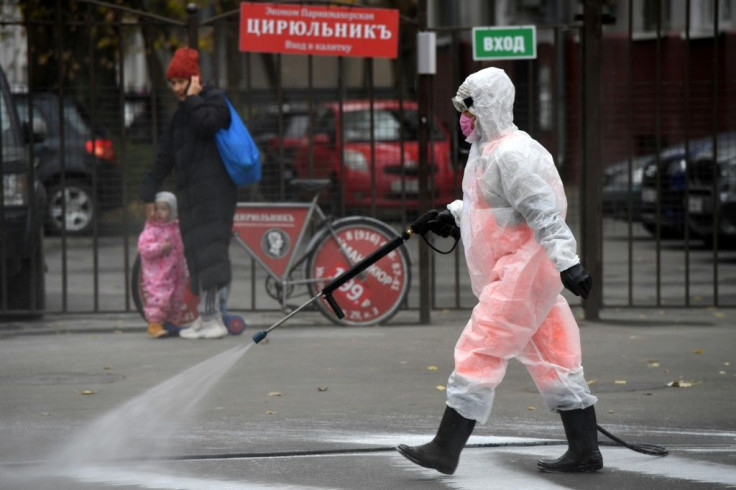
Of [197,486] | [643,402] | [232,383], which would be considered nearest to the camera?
[197,486]

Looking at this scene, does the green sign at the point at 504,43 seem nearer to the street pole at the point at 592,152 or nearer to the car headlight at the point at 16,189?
the street pole at the point at 592,152

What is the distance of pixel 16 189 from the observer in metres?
11.7

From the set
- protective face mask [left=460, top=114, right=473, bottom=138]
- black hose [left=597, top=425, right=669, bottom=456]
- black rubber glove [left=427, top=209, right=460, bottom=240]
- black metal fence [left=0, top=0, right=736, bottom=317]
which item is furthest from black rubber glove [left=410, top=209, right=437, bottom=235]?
black metal fence [left=0, top=0, right=736, bottom=317]

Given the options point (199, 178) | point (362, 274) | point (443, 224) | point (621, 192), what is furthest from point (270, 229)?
point (443, 224)

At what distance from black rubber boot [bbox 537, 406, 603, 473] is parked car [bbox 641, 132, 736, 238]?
564 cm

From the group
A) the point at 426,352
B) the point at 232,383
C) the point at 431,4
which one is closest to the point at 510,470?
the point at 232,383

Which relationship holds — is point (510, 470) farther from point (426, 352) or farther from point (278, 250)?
point (278, 250)

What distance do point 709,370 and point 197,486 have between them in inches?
161

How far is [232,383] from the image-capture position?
9.04 metres

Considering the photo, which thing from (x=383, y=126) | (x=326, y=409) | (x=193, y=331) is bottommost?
(x=326, y=409)

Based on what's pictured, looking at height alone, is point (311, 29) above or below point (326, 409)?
above

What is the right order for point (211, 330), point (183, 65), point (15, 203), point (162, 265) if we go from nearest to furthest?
1. point (183, 65)
2. point (211, 330)
3. point (162, 265)
4. point (15, 203)

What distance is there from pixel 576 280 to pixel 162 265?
17.9 feet

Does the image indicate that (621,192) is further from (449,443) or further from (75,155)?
(449,443)
